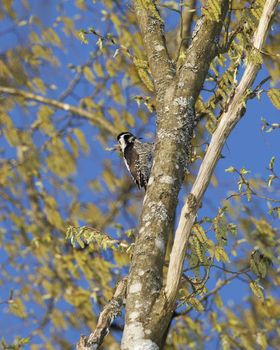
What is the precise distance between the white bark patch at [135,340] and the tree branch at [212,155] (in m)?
0.19

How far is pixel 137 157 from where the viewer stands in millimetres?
6641

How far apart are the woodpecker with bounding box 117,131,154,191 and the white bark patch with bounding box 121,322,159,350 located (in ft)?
10.3

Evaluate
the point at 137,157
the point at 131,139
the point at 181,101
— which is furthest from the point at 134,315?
the point at 131,139

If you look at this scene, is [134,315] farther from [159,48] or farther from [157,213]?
[159,48]

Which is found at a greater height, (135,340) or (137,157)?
(137,157)

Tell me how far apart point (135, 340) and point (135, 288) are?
226mm

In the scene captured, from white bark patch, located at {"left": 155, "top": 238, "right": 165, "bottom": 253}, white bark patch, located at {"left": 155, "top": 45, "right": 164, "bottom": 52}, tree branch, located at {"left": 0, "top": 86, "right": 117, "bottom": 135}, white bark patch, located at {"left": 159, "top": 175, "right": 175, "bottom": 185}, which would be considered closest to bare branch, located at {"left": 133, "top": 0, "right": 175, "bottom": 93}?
white bark patch, located at {"left": 155, "top": 45, "right": 164, "bottom": 52}

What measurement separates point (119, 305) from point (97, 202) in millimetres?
5596

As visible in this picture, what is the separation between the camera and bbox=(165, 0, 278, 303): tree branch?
3219mm

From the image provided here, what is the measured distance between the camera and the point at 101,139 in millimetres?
9047

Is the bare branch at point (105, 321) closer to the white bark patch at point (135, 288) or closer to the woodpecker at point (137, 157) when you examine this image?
the white bark patch at point (135, 288)

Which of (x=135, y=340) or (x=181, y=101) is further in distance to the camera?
(x=181, y=101)

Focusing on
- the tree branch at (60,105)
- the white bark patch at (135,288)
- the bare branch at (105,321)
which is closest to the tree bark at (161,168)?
the white bark patch at (135,288)

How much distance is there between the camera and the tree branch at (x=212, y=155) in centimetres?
322
